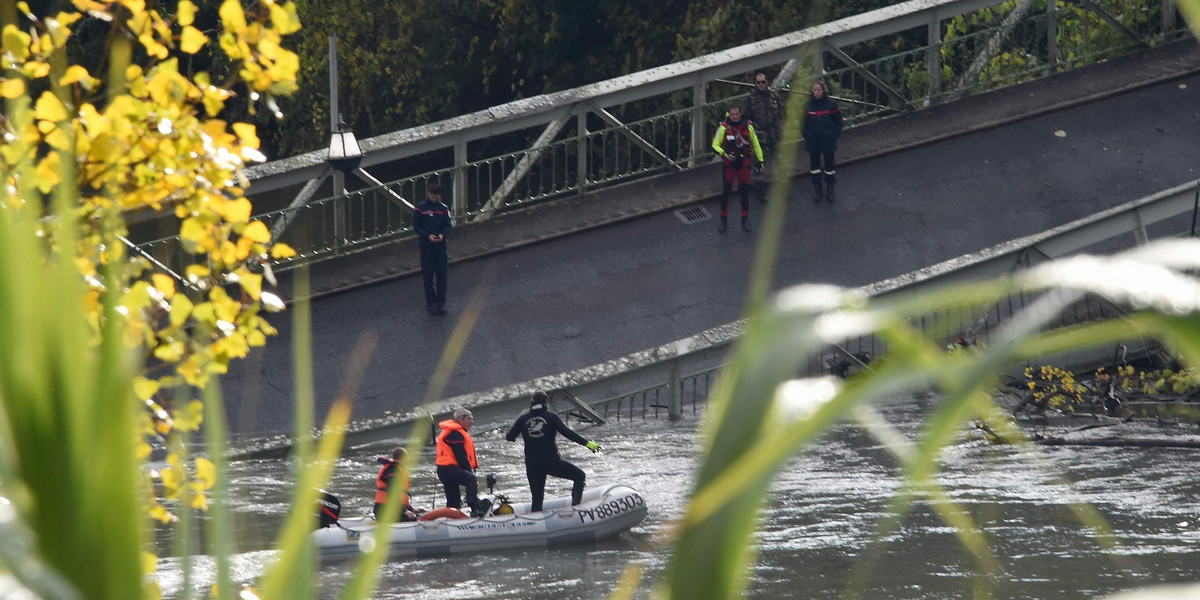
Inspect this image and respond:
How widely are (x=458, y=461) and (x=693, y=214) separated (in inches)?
320

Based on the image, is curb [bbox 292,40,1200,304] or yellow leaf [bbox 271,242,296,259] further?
curb [bbox 292,40,1200,304]

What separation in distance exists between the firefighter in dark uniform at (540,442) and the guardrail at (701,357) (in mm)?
2863

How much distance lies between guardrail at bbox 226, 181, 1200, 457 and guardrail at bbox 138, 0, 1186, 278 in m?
3.05

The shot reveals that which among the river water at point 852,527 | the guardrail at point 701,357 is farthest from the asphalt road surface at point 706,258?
the river water at point 852,527

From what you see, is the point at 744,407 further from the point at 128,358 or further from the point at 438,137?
the point at 438,137

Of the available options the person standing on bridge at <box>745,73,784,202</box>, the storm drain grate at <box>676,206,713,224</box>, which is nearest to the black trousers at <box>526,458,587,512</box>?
the storm drain grate at <box>676,206,713,224</box>

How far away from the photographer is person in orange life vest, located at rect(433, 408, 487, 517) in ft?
50.1

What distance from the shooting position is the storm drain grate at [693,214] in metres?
22.3

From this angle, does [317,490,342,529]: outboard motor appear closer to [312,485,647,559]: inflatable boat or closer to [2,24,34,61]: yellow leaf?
[312,485,647,559]: inflatable boat

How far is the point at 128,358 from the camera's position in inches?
56.0

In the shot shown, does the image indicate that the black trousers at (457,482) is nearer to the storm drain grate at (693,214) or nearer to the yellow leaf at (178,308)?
the storm drain grate at (693,214)

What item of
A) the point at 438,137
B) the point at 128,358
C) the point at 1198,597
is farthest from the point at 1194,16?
the point at 438,137

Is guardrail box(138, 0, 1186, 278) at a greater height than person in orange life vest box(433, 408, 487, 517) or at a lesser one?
greater

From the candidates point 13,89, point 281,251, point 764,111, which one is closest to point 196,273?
point 281,251
